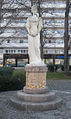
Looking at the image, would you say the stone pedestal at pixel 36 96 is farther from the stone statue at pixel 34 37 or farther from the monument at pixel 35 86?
the stone statue at pixel 34 37

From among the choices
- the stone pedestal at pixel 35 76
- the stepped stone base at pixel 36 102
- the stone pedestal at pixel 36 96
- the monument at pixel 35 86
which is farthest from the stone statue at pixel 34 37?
the stepped stone base at pixel 36 102

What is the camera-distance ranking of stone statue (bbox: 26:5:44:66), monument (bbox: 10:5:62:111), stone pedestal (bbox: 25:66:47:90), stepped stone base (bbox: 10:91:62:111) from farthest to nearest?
stone statue (bbox: 26:5:44:66), stone pedestal (bbox: 25:66:47:90), monument (bbox: 10:5:62:111), stepped stone base (bbox: 10:91:62:111)

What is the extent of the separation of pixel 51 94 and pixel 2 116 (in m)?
2.35

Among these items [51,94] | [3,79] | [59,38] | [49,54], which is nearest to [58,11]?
[59,38]

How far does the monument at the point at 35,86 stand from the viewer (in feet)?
20.0

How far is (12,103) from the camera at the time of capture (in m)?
6.54

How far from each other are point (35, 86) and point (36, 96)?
58 cm

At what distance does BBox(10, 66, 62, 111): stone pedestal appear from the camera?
6012 mm

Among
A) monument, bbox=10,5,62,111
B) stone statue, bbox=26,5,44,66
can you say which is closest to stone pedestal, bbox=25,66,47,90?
monument, bbox=10,5,62,111

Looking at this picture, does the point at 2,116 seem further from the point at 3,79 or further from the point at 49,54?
the point at 49,54

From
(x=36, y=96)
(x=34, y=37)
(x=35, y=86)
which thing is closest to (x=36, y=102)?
(x=36, y=96)

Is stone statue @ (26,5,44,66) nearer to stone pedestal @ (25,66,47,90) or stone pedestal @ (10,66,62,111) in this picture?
stone pedestal @ (25,66,47,90)

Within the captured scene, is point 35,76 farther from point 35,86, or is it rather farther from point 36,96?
point 36,96

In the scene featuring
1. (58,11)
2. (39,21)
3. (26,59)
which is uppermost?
(58,11)
